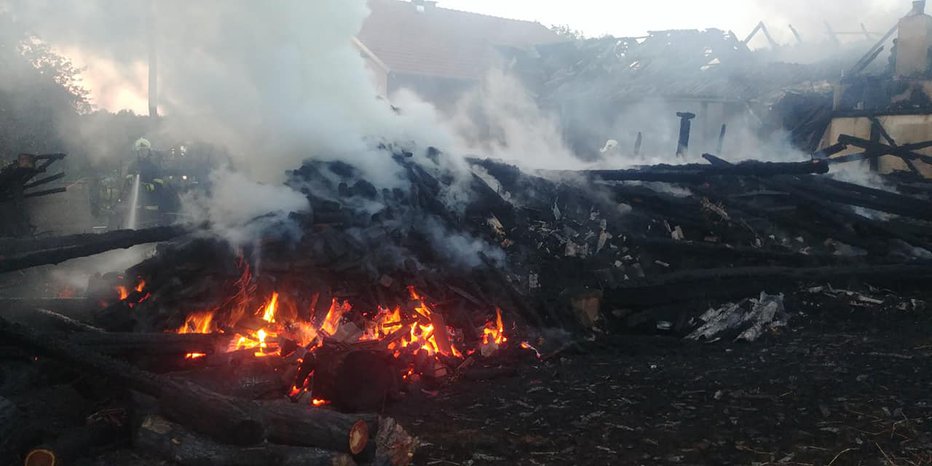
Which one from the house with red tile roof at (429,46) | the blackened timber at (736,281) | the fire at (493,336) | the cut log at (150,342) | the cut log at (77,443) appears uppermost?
the house with red tile roof at (429,46)

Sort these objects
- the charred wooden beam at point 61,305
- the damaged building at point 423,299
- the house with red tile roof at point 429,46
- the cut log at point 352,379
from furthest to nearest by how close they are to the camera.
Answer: the house with red tile roof at point 429,46
the charred wooden beam at point 61,305
the cut log at point 352,379
the damaged building at point 423,299

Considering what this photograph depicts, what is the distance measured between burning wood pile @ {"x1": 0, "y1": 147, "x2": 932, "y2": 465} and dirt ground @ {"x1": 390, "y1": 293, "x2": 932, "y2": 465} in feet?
1.58

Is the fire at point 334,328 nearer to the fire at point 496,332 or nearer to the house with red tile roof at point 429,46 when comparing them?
the fire at point 496,332

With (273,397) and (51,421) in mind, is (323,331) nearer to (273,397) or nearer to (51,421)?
(273,397)

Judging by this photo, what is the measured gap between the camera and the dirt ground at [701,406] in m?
4.75

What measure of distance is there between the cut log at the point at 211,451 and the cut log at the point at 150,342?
1447mm

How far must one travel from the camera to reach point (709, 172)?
34.9 feet

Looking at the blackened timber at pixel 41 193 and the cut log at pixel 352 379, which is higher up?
the blackened timber at pixel 41 193

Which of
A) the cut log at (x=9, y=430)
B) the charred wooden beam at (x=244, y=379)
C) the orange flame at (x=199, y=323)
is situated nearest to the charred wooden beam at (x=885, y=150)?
the charred wooden beam at (x=244, y=379)

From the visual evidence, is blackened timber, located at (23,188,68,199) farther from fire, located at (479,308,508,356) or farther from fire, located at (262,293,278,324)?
fire, located at (479,308,508,356)

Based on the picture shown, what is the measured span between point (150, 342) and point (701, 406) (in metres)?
5.00

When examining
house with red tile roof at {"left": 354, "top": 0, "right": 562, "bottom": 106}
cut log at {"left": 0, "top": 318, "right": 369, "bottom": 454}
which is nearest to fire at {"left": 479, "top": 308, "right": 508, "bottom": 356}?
cut log at {"left": 0, "top": 318, "right": 369, "bottom": 454}

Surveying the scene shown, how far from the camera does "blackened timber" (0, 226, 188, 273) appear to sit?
6.05 m

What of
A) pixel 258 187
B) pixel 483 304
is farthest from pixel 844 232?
pixel 258 187
